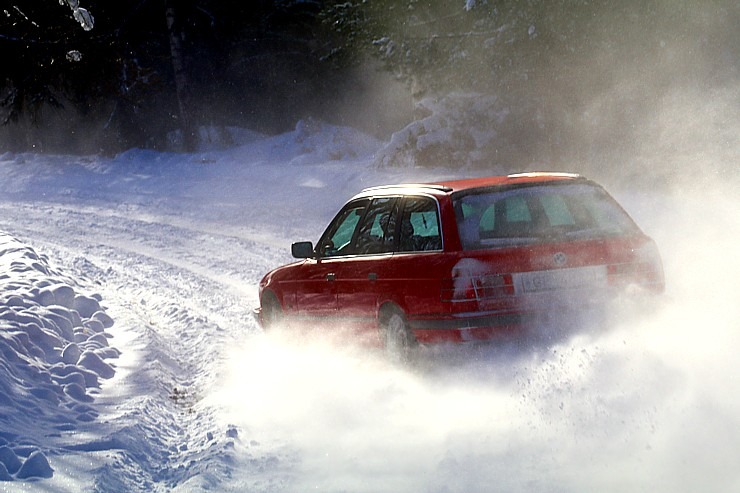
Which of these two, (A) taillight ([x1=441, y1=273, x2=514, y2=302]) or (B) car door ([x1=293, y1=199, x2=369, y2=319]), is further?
(B) car door ([x1=293, y1=199, x2=369, y2=319])

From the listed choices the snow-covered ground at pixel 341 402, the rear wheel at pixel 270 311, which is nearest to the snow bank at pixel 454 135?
the snow-covered ground at pixel 341 402

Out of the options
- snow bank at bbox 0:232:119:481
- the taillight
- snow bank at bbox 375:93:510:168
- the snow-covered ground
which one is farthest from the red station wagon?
snow bank at bbox 375:93:510:168

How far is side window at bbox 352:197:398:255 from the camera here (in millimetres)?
7316

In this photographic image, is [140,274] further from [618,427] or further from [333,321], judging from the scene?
[618,427]

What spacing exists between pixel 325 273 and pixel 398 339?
1.35 meters

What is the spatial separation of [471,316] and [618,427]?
54.7 inches

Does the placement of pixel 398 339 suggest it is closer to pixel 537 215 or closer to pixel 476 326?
pixel 476 326

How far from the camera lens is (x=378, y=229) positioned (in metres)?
7.54

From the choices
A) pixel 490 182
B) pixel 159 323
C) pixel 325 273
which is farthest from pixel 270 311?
pixel 490 182

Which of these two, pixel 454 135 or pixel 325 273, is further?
pixel 454 135

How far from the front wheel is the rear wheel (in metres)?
2.00

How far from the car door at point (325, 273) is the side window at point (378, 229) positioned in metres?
0.10

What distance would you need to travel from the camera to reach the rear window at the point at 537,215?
6539 millimetres

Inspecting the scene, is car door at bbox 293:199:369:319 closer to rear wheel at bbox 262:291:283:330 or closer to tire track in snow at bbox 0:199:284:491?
rear wheel at bbox 262:291:283:330
